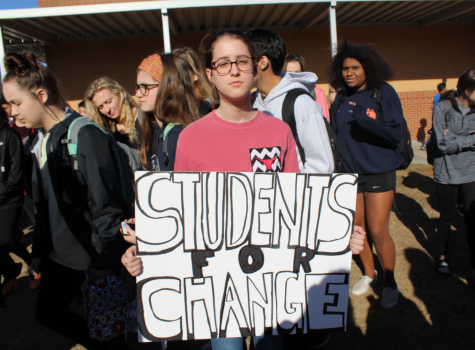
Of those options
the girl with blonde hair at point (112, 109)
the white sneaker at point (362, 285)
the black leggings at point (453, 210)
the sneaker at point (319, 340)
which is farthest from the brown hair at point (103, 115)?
the black leggings at point (453, 210)

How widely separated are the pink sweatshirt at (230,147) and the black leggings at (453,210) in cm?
249

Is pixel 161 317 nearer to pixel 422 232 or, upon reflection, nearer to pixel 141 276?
pixel 141 276

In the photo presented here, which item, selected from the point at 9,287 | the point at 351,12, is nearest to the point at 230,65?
the point at 9,287

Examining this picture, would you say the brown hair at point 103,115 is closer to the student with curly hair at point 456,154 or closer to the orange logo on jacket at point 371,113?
the orange logo on jacket at point 371,113

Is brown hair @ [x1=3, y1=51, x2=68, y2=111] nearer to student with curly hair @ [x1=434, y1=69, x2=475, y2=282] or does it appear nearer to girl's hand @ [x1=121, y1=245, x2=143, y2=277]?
girl's hand @ [x1=121, y1=245, x2=143, y2=277]

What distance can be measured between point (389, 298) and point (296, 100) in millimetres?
2103

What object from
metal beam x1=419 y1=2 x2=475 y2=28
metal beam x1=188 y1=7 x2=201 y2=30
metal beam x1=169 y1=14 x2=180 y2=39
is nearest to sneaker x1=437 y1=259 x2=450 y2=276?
metal beam x1=188 y1=7 x2=201 y2=30

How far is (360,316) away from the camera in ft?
9.39

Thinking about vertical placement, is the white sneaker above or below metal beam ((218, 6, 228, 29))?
below

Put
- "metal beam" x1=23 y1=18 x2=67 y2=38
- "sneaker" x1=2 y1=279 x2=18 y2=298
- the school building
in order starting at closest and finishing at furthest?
"sneaker" x1=2 y1=279 x2=18 y2=298
"metal beam" x1=23 y1=18 x2=67 y2=38
the school building

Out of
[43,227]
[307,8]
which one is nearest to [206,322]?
[43,227]

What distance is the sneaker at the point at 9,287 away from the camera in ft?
12.1

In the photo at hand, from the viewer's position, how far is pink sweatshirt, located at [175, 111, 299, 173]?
158 centimetres

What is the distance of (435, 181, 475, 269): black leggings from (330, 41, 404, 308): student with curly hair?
84cm
